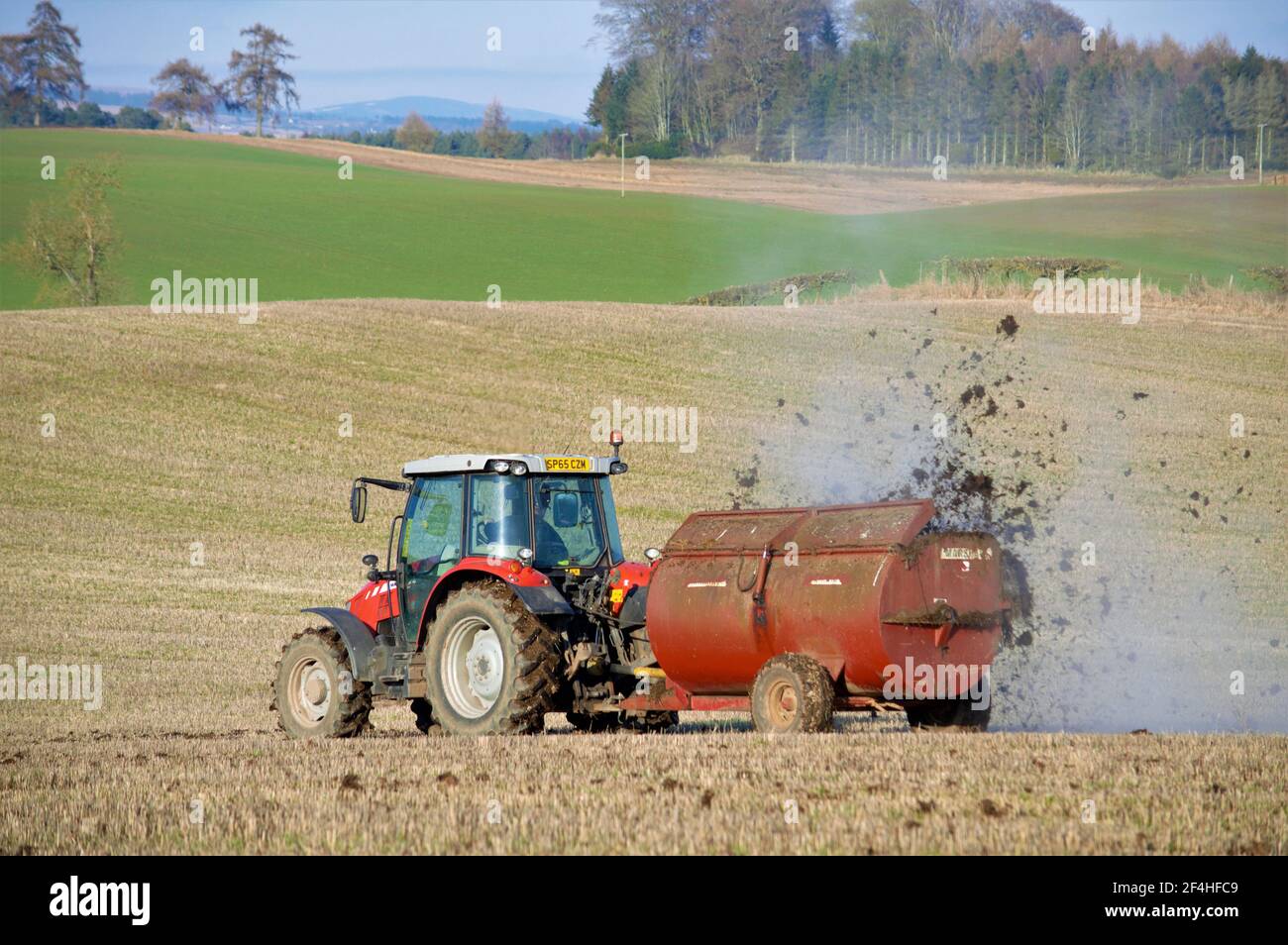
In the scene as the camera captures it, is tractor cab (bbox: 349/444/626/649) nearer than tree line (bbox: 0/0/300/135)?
Yes

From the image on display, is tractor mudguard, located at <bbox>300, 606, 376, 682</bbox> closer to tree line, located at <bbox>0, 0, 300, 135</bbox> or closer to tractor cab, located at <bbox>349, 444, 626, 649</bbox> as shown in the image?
tractor cab, located at <bbox>349, 444, 626, 649</bbox>

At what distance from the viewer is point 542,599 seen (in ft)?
38.1

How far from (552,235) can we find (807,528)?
219 ft

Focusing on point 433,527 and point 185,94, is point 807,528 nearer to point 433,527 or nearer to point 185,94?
point 433,527

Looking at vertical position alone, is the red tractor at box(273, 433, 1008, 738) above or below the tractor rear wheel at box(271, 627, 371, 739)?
above

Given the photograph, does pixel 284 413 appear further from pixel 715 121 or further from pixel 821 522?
pixel 715 121

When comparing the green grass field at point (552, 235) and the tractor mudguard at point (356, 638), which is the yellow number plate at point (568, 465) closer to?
the tractor mudguard at point (356, 638)

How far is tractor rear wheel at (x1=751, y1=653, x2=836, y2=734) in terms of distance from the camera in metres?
10.9

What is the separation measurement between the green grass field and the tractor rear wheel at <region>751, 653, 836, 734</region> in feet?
158

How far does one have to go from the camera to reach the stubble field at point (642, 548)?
785cm

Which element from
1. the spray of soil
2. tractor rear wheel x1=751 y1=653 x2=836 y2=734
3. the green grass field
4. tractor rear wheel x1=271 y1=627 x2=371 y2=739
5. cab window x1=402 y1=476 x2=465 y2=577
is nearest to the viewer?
tractor rear wheel x1=751 y1=653 x2=836 y2=734

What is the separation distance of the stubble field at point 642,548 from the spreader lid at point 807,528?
1519 millimetres

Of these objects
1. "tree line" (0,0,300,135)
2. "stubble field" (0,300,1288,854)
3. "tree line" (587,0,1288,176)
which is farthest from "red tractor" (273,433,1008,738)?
"tree line" (0,0,300,135)
